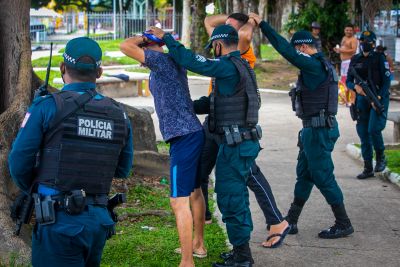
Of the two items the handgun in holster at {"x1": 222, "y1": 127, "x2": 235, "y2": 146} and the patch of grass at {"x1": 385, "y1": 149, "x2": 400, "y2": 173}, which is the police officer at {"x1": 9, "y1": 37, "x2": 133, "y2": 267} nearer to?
the handgun in holster at {"x1": 222, "y1": 127, "x2": 235, "y2": 146}

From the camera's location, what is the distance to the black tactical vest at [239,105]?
5.82 metres

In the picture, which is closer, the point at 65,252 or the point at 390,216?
the point at 65,252

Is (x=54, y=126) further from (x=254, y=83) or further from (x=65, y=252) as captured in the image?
(x=254, y=83)

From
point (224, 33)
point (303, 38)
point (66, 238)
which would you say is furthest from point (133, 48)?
point (66, 238)

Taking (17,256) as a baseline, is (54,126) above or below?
above

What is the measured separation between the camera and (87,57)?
4090 millimetres

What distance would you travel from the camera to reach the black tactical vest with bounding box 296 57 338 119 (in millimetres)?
6879

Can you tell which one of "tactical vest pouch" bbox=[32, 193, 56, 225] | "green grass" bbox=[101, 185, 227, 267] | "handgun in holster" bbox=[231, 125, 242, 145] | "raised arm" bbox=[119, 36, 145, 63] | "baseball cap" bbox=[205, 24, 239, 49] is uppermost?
"baseball cap" bbox=[205, 24, 239, 49]

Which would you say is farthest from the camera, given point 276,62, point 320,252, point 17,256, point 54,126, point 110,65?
point 276,62

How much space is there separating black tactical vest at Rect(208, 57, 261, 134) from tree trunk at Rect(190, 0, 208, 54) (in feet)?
70.9

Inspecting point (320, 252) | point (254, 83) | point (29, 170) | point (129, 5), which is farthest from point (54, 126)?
point (129, 5)

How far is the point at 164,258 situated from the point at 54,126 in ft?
8.34

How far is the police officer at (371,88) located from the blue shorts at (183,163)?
14.2 feet

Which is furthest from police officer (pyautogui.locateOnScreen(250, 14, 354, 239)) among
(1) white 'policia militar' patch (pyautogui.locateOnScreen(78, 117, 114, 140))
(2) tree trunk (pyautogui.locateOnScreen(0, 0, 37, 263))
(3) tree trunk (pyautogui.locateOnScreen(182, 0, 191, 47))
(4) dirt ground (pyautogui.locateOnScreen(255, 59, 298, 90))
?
(3) tree trunk (pyautogui.locateOnScreen(182, 0, 191, 47))
